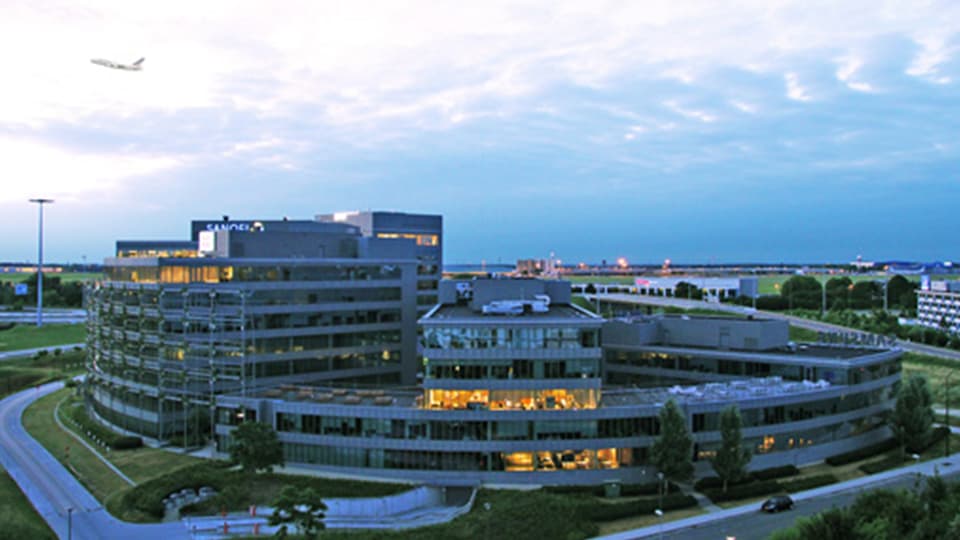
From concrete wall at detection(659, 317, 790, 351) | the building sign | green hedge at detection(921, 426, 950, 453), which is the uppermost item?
the building sign

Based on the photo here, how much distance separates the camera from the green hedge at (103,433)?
261 ft

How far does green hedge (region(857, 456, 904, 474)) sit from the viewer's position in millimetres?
71438

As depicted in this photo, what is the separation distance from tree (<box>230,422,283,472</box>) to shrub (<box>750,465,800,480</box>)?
4692 cm

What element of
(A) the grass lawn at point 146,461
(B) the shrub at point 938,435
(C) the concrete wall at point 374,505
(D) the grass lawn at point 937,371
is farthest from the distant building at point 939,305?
(A) the grass lawn at point 146,461

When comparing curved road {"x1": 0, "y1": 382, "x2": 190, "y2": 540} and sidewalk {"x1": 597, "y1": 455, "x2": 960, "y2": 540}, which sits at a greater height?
sidewalk {"x1": 597, "y1": 455, "x2": 960, "y2": 540}

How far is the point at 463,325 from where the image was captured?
71312 millimetres

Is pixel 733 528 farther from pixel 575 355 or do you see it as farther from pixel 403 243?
pixel 403 243

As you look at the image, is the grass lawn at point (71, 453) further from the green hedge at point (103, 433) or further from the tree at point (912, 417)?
the tree at point (912, 417)

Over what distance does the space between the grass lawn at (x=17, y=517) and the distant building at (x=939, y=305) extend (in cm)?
17552

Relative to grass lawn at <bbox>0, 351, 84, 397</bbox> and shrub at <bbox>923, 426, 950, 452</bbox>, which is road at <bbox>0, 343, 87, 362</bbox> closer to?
grass lawn at <bbox>0, 351, 84, 397</bbox>

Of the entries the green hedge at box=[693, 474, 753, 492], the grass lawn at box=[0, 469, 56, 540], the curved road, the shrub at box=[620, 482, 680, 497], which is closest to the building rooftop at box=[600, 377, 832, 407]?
the green hedge at box=[693, 474, 753, 492]

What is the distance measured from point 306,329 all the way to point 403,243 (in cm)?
2927

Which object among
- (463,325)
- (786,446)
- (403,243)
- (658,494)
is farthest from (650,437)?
(403,243)

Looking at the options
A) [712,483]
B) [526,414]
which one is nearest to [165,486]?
[526,414]
